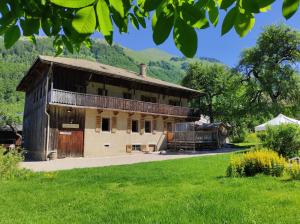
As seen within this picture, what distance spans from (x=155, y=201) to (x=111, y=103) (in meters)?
→ 18.9

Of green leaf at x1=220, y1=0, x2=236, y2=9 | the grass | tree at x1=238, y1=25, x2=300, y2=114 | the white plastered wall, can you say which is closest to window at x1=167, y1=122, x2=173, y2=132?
the white plastered wall

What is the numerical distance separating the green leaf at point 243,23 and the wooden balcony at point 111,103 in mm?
20604

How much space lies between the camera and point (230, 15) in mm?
1474

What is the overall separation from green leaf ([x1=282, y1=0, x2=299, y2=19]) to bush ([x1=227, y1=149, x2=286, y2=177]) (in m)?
9.07

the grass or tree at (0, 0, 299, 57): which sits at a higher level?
tree at (0, 0, 299, 57)

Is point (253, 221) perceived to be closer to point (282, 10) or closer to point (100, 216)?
point (100, 216)

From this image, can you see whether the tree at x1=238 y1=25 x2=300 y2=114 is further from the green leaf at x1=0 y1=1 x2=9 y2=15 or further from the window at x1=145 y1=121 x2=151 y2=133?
the green leaf at x1=0 y1=1 x2=9 y2=15

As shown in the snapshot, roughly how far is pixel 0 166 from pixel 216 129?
25.4 m

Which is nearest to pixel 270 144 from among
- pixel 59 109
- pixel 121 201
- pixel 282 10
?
pixel 121 201

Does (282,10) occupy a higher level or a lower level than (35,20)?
lower

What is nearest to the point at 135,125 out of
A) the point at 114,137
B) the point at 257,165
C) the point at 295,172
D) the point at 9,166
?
the point at 114,137

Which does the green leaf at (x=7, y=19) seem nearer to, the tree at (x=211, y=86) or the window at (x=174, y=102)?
the window at (x=174, y=102)

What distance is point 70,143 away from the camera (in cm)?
2261

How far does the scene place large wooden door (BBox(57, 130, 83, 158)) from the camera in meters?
22.1
